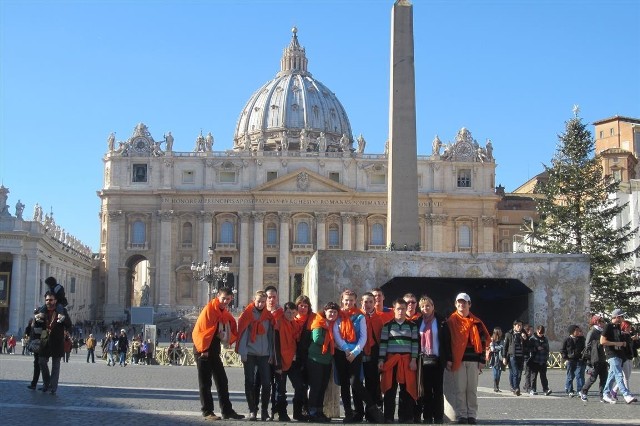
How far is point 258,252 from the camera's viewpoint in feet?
225

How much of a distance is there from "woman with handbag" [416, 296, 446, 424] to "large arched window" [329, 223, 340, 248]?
59.9m

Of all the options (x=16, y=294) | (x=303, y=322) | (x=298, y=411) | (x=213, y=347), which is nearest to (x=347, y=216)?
(x=16, y=294)

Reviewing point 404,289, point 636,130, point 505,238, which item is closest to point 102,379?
point 404,289

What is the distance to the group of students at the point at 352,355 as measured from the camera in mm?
9391

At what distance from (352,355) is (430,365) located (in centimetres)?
75

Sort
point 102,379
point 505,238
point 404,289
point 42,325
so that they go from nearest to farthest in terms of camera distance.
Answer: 1. point 42,325
2. point 102,379
3. point 404,289
4. point 505,238

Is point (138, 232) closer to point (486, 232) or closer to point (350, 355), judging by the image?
point (486, 232)

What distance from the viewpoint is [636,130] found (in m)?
60.0

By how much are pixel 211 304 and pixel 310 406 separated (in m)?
1.39

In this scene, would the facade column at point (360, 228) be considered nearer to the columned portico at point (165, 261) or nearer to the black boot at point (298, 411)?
the columned portico at point (165, 261)

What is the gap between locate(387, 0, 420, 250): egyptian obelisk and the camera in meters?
18.9

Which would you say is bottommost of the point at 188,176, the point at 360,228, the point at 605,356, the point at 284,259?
the point at 605,356

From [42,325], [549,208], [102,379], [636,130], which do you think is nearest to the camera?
[42,325]

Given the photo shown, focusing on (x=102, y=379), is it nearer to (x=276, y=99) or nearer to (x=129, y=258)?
(x=129, y=258)
